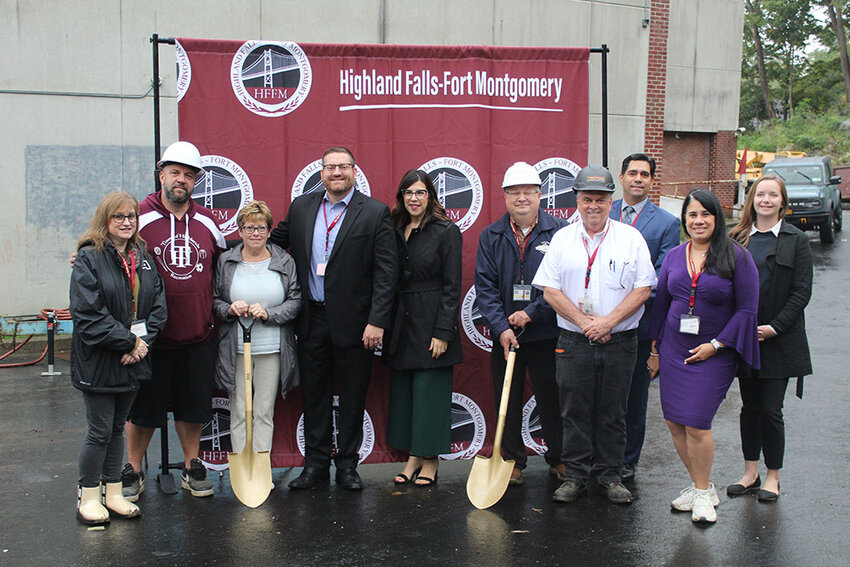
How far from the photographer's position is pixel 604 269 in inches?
191

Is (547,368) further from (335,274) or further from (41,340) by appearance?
(41,340)

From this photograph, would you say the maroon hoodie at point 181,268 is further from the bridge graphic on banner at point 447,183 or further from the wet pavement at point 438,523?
the bridge graphic on banner at point 447,183

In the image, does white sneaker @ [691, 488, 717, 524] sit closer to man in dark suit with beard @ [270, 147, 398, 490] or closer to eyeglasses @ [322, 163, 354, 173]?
man in dark suit with beard @ [270, 147, 398, 490]

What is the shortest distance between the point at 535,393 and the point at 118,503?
266 centimetres

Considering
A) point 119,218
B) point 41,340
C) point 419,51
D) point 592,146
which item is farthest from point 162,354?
point 592,146

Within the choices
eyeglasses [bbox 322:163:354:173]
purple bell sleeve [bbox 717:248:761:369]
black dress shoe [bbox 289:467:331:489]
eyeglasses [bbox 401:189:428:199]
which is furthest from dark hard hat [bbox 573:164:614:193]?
black dress shoe [bbox 289:467:331:489]

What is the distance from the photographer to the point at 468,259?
19.1 feet

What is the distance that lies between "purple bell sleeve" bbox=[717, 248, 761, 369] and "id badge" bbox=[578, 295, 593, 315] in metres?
0.74

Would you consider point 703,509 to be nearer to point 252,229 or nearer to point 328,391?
point 328,391

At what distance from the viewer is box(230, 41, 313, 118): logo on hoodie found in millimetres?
5473

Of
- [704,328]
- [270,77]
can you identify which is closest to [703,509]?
[704,328]

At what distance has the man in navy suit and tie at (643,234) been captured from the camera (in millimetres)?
5391

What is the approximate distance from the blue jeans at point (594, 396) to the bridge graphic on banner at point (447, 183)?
1359 millimetres

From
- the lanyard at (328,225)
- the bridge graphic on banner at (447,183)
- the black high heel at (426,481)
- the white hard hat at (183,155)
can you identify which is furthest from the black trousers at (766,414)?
the white hard hat at (183,155)
